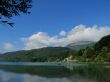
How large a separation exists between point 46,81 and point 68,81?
531 cm

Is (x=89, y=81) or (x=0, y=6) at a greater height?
(x=0, y=6)

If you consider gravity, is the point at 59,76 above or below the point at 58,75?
below

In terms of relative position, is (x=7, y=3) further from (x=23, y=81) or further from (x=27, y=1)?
(x=23, y=81)

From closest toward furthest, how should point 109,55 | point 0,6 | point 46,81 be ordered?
point 0,6
point 46,81
point 109,55

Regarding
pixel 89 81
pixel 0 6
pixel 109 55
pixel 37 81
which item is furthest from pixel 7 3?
pixel 109 55

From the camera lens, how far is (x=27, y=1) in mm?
21484

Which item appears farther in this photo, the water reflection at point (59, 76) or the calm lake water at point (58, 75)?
Answer: the calm lake water at point (58, 75)

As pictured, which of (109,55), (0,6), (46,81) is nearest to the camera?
(0,6)

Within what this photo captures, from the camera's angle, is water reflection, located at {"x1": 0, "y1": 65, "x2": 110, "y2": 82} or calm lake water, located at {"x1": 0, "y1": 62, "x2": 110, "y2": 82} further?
calm lake water, located at {"x1": 0, "y1": 62, "x2": 110, "y2": 82}

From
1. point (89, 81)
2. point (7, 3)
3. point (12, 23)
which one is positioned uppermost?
point (7, 3)

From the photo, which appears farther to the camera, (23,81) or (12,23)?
(23,81)

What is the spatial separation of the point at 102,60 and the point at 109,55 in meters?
6.04

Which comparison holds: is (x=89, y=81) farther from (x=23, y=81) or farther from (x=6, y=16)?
(x=6, y=16)

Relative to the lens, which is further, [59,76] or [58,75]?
[58,75]
